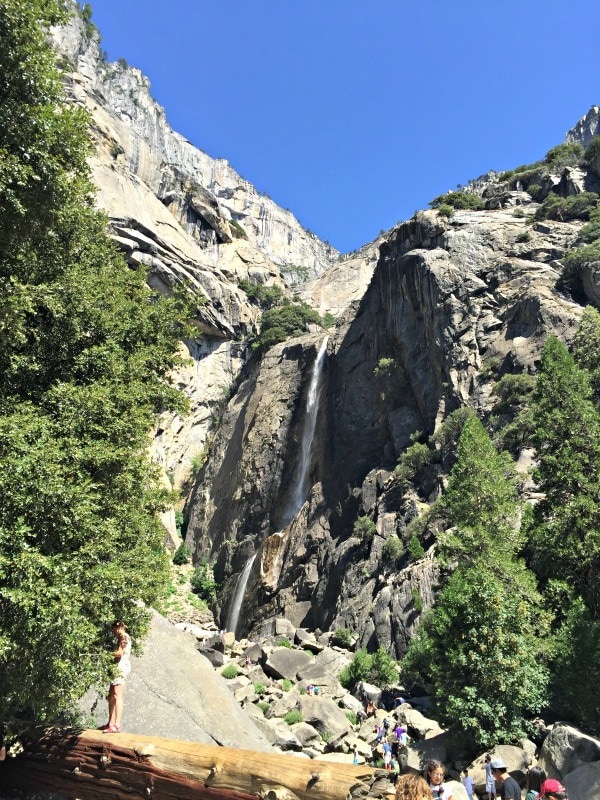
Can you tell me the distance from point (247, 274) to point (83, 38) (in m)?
44.3

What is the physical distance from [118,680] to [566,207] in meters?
49.2

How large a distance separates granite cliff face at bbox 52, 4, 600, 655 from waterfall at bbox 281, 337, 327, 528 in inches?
6.4

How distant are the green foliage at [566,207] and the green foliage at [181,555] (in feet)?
134

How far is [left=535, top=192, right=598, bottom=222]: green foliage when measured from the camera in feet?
148

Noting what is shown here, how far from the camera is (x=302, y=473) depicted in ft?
153

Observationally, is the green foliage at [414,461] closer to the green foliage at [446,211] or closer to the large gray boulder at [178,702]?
the green foliage at [446,211]

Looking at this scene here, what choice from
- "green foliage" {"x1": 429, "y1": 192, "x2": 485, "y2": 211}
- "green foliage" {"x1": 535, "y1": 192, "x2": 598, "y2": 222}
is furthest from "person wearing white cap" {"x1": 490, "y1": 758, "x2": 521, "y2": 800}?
"green foliage" {"x1": 429, "y1": 192, "x2": 485, "y2": 211}

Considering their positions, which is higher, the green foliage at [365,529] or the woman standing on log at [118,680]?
the green foliage at [365,529]

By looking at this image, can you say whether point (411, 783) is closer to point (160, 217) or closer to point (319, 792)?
point (319, 792)

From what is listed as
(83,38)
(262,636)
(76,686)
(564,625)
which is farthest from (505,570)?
(83,38)

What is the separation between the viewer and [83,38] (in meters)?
81.7

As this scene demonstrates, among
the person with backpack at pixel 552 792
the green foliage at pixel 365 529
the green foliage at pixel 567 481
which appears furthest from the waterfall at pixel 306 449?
the person with backpack at pixel 552 792

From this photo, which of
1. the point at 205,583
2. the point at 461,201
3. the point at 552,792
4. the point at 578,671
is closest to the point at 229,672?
the point at 578,671

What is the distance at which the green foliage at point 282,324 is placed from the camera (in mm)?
58938
